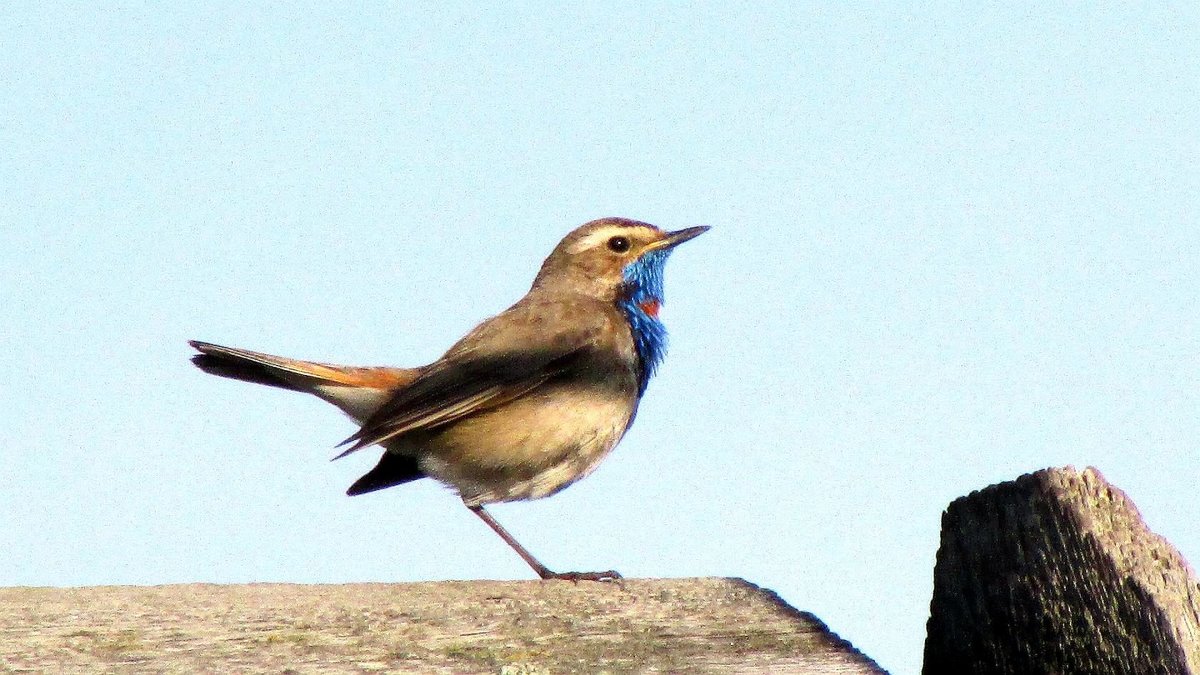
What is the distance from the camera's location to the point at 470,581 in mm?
4266

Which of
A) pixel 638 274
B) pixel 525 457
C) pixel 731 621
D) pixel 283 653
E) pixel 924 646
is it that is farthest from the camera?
pixel 638 274

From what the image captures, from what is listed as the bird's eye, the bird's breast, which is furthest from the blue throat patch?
the bird's breast

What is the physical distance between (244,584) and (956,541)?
6.69ft

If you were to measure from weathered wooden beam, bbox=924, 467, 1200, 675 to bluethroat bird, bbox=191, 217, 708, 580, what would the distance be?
3.83m

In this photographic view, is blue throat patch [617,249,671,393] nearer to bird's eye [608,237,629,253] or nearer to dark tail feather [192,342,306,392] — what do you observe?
bird's eye [608,237,629,253]

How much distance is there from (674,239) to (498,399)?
84.0 inches

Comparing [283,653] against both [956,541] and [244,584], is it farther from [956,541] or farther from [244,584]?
[956,541]

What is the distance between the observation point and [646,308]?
9484 millimetres

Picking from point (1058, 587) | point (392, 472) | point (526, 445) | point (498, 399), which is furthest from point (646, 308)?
point (1058, 587)

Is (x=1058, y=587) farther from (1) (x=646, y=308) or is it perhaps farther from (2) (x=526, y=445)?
(1) (x=646, y=308)

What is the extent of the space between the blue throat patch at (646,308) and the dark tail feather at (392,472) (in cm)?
144

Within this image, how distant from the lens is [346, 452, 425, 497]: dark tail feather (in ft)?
27.1

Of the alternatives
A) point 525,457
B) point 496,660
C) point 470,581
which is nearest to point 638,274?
point 525,457

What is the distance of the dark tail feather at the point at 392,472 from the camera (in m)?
8.26
